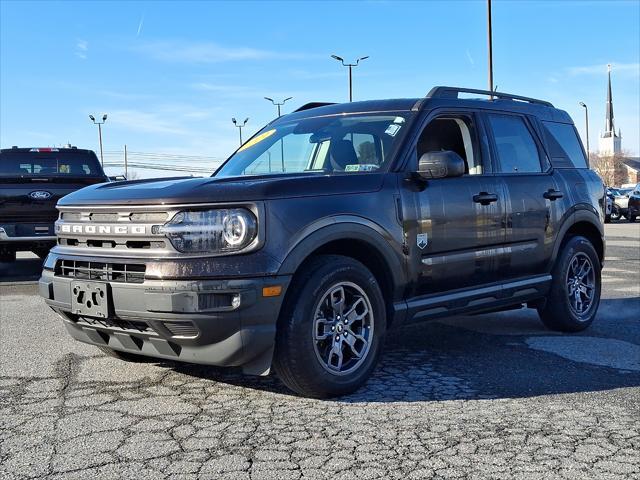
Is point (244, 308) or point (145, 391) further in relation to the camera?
point (145, 391)

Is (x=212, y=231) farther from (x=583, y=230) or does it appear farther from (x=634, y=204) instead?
(x=634, y=204)

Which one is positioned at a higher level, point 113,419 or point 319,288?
point 319,288

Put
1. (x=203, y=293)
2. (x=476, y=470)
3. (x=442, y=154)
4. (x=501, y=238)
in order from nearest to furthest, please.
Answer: (x=476, y=470)
(x=203, y=293)
(x=442, y=154)
(x=501, y=238)

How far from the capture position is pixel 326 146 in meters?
5.18

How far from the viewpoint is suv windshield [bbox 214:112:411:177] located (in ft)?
16.0

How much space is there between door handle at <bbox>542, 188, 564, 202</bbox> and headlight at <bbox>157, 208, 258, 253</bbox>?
301 cm

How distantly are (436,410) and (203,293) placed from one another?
4.72 feet

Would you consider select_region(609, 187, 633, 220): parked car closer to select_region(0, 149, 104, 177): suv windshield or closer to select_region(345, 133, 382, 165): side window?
select_region(0, 149, 104, 177): suv windshield

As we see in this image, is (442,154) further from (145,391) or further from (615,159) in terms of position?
(615,159)

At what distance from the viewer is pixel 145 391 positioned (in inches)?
169

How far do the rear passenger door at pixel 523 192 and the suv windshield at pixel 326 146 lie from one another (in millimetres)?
1056

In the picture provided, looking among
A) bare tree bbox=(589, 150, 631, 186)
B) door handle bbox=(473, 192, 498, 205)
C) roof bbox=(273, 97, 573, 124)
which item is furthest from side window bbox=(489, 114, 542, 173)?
bare tree bbox=(589, 150, 631, 186)

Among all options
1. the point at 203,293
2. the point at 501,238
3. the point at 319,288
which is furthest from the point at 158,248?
the point at 501,238

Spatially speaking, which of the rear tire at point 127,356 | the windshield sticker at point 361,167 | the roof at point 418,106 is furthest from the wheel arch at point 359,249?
the rear tire at point 127,356
